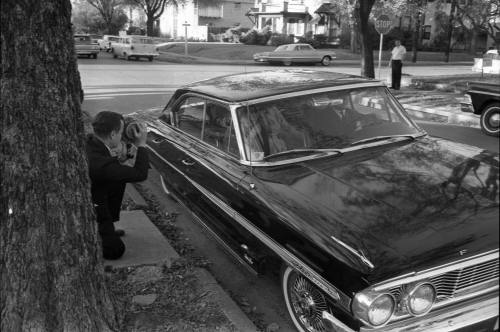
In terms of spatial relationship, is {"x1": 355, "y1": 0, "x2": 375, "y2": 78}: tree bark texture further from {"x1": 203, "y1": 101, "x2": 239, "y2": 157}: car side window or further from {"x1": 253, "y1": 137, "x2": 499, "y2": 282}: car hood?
{"x1": 253, "y1": 137, "x2": 499, "y2": 282}: car hood

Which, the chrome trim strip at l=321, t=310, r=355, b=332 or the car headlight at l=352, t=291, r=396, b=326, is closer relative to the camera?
the car headlight at l=352, t=291, r=396, b=326

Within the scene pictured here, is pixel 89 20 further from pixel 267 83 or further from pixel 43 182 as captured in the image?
pixel 43 182

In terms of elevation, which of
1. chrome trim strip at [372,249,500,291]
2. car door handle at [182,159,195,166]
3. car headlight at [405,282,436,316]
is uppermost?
car door handle at [182,159,195,166]

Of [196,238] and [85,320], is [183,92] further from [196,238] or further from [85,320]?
[85,320]

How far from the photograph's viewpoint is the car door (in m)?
3.68

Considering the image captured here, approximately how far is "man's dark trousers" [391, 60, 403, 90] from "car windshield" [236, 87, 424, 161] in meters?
12.1

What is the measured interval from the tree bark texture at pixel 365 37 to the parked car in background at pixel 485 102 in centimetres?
699

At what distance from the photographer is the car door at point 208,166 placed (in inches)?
145

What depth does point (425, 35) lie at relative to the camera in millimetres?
47875

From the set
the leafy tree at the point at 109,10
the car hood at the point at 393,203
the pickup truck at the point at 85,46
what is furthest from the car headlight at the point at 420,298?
the leafy tree at the point at 109,10

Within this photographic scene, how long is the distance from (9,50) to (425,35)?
50326 mm

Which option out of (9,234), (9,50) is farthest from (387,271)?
(9,50)

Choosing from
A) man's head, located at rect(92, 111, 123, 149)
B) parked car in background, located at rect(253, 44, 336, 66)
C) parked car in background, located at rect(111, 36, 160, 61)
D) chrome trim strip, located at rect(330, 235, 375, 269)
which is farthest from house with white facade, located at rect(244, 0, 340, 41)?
chrome trim strip, located at rect(330, 235, 375, 269)

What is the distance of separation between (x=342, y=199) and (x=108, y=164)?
5.66ft
